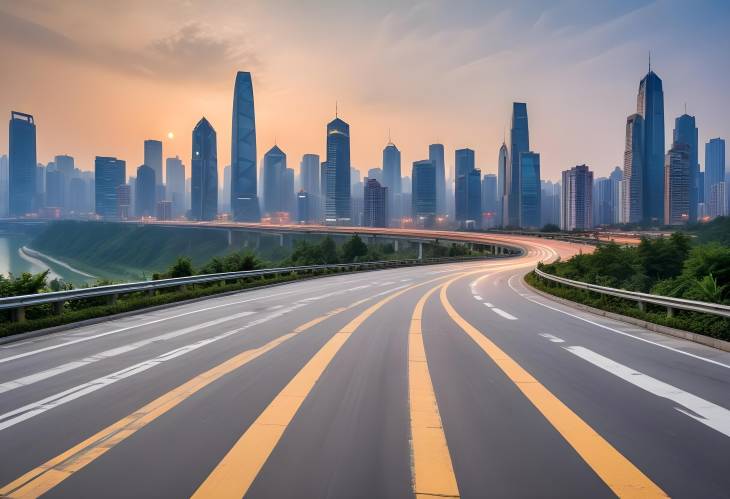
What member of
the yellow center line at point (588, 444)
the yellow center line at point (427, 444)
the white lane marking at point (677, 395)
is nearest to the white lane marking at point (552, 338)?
the white lane marking at point (677, 395)

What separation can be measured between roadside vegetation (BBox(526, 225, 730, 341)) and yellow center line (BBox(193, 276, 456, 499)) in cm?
858

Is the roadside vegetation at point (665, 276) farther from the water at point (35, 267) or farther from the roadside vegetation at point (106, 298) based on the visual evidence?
the water at point (35, 267)

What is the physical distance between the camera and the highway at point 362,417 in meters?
3.00

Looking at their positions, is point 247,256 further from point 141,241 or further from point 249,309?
point 141,241

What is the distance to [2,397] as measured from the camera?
490cm

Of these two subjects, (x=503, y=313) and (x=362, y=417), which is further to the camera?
(x=503, y=313)

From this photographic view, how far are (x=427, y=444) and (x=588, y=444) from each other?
1452mm

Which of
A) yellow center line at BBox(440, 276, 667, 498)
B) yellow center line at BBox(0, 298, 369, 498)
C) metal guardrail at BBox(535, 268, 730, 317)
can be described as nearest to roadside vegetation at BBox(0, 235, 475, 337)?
yellow center line at BBox(0, 298, 369, 498)

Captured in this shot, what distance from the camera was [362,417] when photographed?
13.8ft

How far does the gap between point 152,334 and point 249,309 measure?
15.0 feet

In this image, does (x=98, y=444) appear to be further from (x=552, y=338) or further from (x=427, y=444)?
(x=552, y=338)

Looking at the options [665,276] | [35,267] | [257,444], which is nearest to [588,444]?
A: [257,444]

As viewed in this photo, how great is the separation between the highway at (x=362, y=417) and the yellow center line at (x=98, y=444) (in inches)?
0.8

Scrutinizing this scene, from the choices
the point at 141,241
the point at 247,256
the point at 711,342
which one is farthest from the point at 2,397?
the point at 141,241
